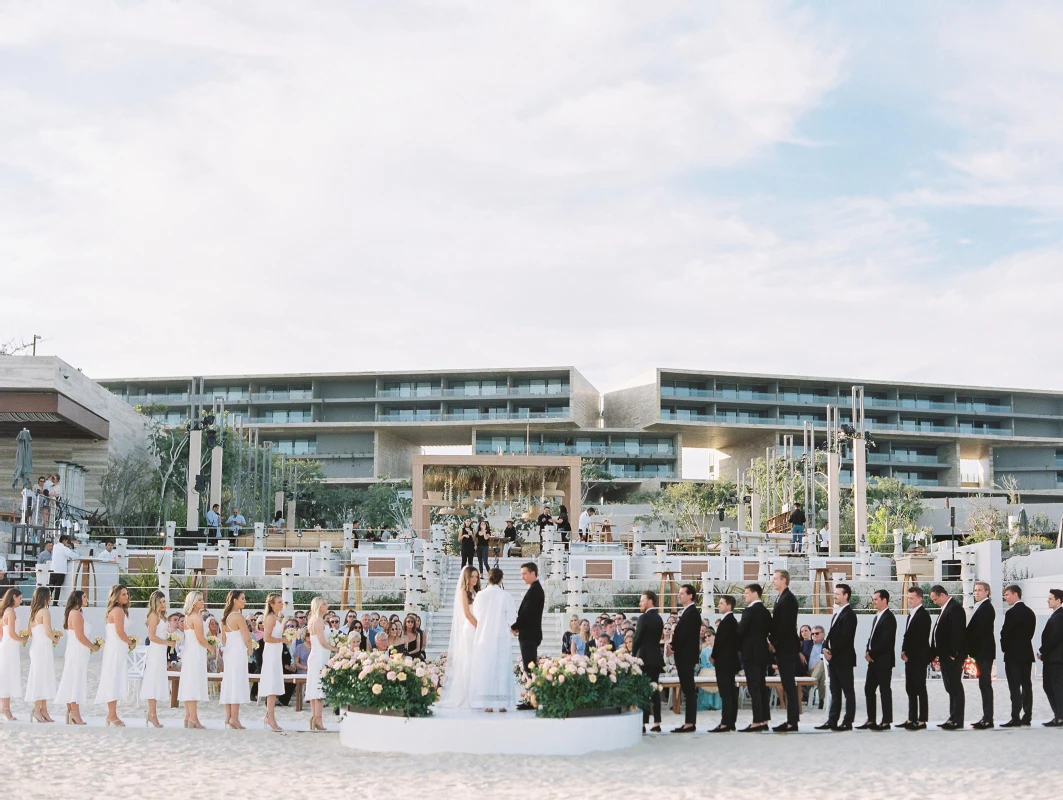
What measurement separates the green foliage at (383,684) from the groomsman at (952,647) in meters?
5.10

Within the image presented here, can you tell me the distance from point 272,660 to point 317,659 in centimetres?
47

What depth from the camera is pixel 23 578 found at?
A: 1022 inches

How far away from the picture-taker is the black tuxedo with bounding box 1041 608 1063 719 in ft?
42.4

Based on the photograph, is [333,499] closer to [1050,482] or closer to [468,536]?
[1050,482]

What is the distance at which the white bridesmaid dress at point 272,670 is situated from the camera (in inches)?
522

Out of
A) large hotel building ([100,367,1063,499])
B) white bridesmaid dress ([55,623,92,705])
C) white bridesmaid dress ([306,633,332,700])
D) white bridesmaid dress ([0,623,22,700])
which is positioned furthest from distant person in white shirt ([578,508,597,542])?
large hotel building ([100,367,1063,499])

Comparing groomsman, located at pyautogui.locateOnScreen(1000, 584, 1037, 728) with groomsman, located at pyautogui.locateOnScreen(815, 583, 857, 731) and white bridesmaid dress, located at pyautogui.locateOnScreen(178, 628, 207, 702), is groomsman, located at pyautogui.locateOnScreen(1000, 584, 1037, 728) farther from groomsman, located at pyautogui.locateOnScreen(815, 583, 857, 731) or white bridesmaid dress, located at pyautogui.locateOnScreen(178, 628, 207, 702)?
white bridesmaid dress, located at pyautogui.locateOnScreen(178, 628, 207, 702)

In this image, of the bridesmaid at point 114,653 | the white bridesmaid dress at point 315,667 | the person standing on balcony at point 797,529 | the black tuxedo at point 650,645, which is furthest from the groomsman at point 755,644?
the person standing on balcony at point 797,529

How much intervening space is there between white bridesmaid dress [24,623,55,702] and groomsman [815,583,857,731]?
7.99 m

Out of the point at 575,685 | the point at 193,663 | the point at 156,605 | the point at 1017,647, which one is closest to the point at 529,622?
the point at 575,685

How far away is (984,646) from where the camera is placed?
12953 mm

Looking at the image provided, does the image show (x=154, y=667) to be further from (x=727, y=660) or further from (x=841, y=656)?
(x=841, y=656)

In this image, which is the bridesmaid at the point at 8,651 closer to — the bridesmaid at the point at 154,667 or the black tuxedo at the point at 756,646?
the bridesmaid at the point at 154,667

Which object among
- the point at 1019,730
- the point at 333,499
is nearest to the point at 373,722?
the point at 1019,730
